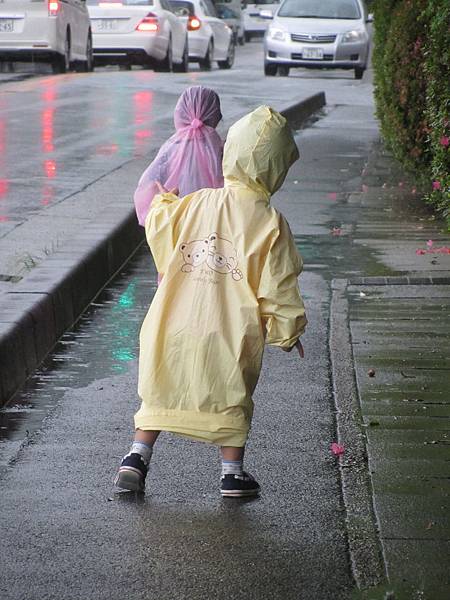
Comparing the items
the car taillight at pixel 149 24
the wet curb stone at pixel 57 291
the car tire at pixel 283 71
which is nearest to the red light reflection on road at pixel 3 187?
the wet curb stone at pixel 57 291

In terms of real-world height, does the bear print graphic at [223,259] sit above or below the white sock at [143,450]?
above

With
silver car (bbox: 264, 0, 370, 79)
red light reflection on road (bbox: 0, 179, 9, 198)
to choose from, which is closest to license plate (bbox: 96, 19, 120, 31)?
silver car (bbox: 264, 0, 370, 79)

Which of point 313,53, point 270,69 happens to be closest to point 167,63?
point 270,69

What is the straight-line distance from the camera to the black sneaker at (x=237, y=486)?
14.5 feet

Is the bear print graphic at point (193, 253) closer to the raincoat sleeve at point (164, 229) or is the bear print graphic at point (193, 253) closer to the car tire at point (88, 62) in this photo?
the raincoat sleeve at point (164, 229)

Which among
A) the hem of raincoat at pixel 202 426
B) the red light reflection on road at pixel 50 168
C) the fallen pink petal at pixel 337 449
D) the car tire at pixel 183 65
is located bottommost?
the car tire at pixel 183 65

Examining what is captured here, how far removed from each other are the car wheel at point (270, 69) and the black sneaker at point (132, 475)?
80.2 ft

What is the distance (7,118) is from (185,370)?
12607mm

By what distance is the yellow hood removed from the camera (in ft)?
14.8

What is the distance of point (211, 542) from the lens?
4.03 meters

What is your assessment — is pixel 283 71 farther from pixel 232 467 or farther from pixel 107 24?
pixel 232 467

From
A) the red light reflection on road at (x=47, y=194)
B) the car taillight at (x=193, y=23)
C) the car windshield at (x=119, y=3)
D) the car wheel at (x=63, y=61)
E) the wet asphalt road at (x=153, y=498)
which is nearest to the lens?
the wet asphalt road at (x=153, y=498)

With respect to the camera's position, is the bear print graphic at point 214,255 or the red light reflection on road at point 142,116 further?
the red light reflection on road at point 142,116

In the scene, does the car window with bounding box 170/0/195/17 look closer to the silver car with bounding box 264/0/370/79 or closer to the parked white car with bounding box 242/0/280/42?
the silver car with bounding box 264/0/370/79
